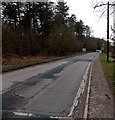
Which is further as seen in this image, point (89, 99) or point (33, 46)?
point (33, 46)

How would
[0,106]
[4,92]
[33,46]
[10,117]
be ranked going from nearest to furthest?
1. [10,117]
2. [0,106]
3. [4,92]
4. [33,46]

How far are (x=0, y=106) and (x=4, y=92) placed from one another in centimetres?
232

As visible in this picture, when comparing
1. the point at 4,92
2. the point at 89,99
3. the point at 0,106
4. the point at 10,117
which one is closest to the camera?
the point at 10,117

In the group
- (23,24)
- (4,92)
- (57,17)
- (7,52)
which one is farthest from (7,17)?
(4,92)

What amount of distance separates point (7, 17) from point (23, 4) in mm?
5237

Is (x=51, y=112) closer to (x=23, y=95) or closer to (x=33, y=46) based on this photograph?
(x=23, y=95)

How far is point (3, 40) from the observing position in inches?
1058

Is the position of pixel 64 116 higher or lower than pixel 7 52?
lower

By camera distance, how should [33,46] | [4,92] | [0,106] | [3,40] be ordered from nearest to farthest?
1. [0,106]
2. [4,92]
3. [3,40]
4. [33,46]

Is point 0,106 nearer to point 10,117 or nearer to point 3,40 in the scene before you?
point 10,117

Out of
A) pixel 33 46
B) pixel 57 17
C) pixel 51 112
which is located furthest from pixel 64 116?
pixel 57 17

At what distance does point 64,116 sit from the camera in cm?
602

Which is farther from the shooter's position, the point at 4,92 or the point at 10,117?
the point at 4,92

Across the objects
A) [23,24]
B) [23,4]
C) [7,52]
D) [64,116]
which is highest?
[23,4]
